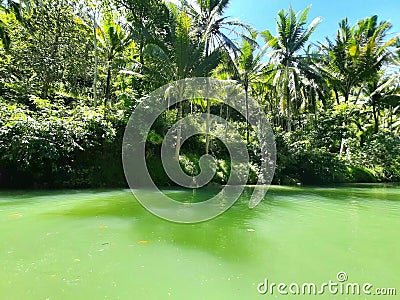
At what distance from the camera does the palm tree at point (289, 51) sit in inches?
648

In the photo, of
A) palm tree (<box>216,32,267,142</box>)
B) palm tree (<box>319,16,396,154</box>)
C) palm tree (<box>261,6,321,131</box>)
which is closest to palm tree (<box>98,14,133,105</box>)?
palm tree (<box>216,32,267,142</box>)

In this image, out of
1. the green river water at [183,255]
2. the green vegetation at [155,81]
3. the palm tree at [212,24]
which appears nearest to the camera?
the green river water at [183,255]

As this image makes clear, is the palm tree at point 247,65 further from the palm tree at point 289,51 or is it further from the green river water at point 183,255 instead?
the green river water at point 183,255

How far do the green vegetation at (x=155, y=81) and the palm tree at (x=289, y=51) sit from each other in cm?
6

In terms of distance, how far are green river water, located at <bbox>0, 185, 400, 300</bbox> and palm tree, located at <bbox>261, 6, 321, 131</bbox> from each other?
12.7 metres

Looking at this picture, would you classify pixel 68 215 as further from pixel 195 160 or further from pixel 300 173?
pixel 300 173

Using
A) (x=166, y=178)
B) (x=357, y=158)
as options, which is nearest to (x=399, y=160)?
(x=357, y=158)

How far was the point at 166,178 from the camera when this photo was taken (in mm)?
11734

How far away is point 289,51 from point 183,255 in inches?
657

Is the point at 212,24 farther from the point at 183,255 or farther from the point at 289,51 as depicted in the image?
the point at 183,255

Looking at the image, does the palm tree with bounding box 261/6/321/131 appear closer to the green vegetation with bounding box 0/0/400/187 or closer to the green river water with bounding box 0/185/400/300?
the green vegetation with bounding box 0/0/400/187

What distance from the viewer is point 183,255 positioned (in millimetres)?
2869

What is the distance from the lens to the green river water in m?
2.10

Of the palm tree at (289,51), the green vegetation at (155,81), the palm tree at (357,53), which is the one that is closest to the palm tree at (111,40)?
the green vegetation at (155,81)
